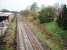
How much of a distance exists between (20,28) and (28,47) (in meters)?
0.22

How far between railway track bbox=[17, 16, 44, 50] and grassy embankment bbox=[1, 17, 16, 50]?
1.8 inches

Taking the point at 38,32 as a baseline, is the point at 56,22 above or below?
above

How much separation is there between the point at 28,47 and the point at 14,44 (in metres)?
0.15

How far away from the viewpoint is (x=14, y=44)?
59.2 inches

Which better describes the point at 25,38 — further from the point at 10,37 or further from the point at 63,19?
the point at 63,19

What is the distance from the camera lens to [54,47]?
1501 mm

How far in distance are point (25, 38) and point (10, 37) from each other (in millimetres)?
163

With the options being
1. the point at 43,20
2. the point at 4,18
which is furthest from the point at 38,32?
the point at 4,18

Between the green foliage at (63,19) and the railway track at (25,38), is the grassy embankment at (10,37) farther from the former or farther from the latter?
the green foliage at (63,19)

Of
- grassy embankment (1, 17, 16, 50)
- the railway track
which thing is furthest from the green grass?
grassy embankment (1, 17, 16, 50)

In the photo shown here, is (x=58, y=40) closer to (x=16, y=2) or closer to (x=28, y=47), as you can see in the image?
(x=28, y=47)

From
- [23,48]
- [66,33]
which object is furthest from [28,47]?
[66,33]

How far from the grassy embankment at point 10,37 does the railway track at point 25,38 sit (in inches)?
1.8

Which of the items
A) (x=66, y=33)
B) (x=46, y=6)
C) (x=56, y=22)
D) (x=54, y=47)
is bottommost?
(x=54, y=47)
